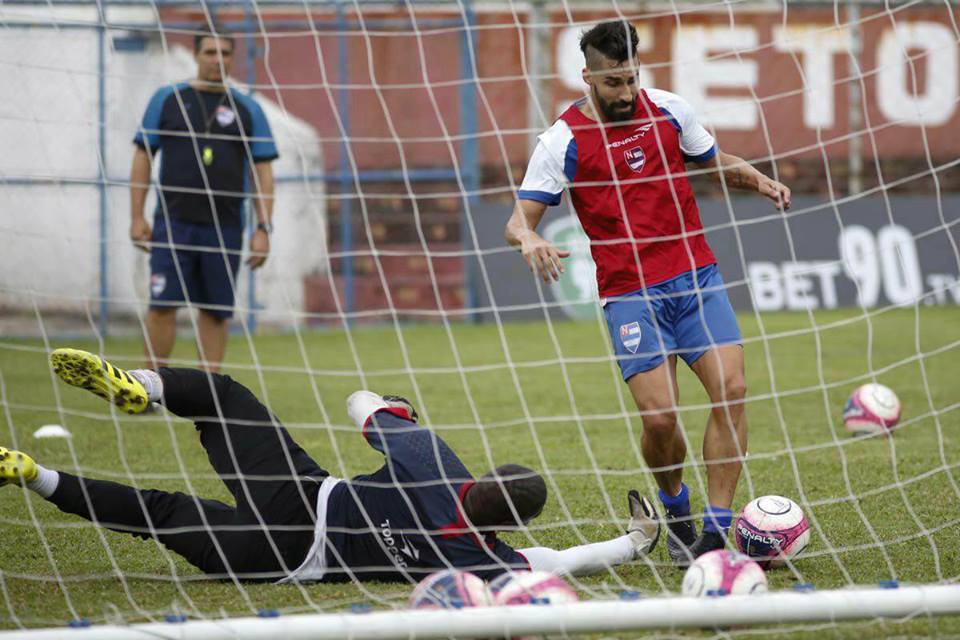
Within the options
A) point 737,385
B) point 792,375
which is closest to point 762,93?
point 792,375

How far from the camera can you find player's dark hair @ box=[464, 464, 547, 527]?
13.1ft

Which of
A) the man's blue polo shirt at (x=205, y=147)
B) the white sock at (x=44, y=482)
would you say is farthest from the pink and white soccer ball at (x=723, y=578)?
the man's blue polo shirt at (x=205, y=147)

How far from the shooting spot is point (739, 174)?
5.00 m

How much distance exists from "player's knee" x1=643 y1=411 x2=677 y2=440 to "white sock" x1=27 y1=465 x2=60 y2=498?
6.88ft

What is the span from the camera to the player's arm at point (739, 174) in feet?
15.8

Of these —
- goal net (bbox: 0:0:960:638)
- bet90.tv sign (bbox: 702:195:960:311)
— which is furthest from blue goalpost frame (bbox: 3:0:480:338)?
bet90.tv sign (bbox: 702:195:960:311)

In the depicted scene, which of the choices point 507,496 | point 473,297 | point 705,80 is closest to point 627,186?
point 507,496

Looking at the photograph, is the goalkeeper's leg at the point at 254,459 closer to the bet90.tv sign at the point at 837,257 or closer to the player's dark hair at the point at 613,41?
the player's dark hair at the point at 613,41

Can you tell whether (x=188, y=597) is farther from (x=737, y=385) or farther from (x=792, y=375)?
(x=792, y=375)

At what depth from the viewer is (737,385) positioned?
4.63m

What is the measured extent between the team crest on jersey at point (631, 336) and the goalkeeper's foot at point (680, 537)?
645 millimetres

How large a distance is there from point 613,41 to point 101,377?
7.12 ft

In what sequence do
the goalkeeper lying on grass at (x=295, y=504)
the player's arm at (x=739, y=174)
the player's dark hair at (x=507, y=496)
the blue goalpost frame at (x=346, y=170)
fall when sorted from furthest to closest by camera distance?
the blue goalpost frame at (x=346, y=170) → the player's arm at (x=739, y=174) → the goalkeeper lying on grass at (x=295, y=504) → the player's dark hair at (x=507, y=496)

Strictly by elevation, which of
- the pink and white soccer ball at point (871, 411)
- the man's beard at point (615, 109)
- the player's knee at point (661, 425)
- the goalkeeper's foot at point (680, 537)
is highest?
the man's beard at point (615, 109)
